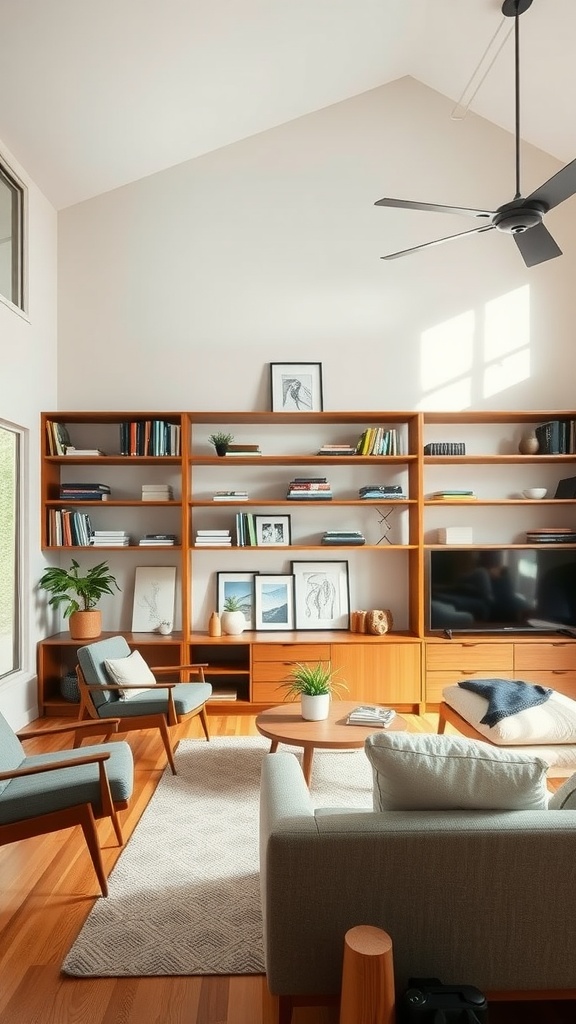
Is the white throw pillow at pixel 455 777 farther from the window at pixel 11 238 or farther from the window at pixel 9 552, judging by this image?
the window at pixel 11 238

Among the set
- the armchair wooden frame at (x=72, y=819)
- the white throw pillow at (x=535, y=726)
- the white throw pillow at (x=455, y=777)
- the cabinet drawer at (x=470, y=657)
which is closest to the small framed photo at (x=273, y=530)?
the cabinet drawer at (x=470, y=657)

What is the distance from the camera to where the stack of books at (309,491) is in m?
5.29

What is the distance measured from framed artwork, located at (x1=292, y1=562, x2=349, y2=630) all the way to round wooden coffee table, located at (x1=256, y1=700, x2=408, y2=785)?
1.50 metres

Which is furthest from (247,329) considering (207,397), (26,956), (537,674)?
(26,956)

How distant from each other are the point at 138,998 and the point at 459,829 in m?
1.12

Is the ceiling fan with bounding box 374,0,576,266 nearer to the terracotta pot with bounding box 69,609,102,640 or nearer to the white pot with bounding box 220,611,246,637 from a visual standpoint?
the white pot with bounding box 220,611,246,637

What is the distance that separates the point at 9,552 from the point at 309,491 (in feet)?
7.24

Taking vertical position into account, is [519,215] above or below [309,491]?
above

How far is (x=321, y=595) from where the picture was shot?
551 cm

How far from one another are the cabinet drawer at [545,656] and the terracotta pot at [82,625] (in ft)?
10.4

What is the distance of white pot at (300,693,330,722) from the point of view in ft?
12.3

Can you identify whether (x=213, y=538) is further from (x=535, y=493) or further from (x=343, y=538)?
(x=535, y=493)

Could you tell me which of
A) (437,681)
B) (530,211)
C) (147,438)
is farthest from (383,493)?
(530,211)

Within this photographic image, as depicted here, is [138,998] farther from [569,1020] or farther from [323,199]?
[323,199]
